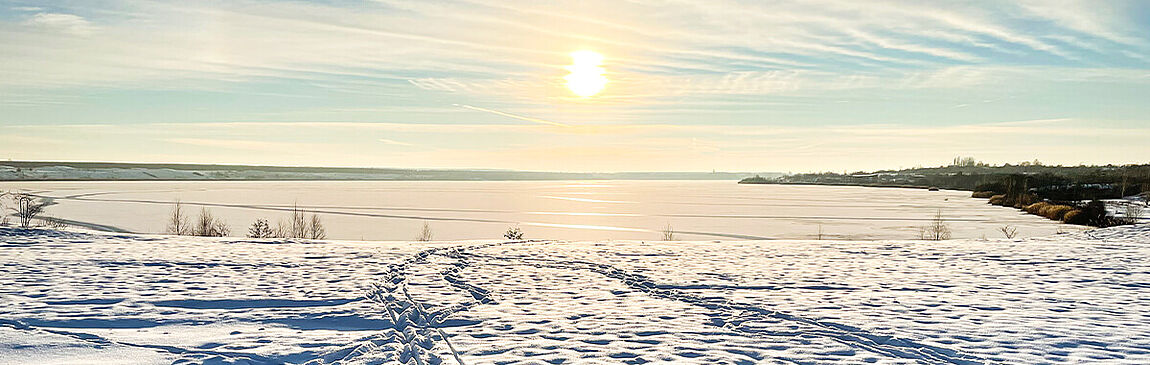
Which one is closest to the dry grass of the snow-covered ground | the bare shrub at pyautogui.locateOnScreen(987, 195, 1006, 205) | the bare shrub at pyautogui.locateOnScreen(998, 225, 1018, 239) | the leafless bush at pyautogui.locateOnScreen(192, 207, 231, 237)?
the bare shrub at pyautogui.locateOnScreen(987, 195, 1006, 205)

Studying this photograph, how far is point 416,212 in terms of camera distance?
44938mm

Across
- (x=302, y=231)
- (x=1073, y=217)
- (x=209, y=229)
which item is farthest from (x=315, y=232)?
(x=1073, y=217)

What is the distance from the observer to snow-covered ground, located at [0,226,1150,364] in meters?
7.50

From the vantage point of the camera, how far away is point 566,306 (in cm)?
1004

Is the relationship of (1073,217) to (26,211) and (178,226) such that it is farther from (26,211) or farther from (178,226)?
(26,211)

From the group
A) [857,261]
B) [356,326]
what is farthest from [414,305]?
[857,261]

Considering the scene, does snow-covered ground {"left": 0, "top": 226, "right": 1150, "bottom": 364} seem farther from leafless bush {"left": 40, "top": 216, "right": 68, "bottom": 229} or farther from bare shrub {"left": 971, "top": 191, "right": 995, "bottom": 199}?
bare shrub {"left": 971, "top": 191, "right": 995, "bottom": 199}

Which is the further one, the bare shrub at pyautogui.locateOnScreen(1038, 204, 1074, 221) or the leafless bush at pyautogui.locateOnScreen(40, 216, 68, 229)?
the bare shrub at pyautogui.locateOnScreen(1038, 204, 1074, 221)

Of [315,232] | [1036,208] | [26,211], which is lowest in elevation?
[315,232]

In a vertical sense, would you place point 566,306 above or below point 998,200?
below

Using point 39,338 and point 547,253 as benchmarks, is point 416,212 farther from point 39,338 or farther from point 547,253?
point 39,338

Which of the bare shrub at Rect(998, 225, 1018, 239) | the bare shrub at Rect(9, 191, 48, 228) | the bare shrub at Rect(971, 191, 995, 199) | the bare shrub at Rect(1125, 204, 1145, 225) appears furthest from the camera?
the bare shrub at Rect(971, 191, 995, 199)

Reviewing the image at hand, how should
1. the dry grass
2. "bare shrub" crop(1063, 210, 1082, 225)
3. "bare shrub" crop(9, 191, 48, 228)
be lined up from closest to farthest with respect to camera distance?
"bare shrub" crop(9, 191, 48, 228) → "bare shrub" crop(1063, 210, 1082, 225) → the dry grass

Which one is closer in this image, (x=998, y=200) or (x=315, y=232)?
(x=315, y=232)
